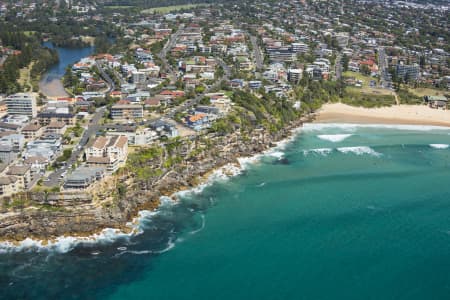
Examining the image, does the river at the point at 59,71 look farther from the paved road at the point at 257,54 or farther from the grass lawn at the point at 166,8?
the grass lawn at the point at 166,8

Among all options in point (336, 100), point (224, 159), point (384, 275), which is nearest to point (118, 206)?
point (224, 159)

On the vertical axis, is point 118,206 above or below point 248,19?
below

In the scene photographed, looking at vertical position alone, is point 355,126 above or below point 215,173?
above

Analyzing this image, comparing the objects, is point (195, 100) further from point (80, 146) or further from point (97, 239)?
point (97, 239)

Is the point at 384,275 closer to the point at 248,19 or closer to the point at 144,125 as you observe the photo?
the point at 144,125

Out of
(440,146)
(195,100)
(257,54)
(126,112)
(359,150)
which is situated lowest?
(440,146)

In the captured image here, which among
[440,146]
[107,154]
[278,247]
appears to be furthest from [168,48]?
[278,247]

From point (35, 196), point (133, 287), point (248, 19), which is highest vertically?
point (248, 19)
